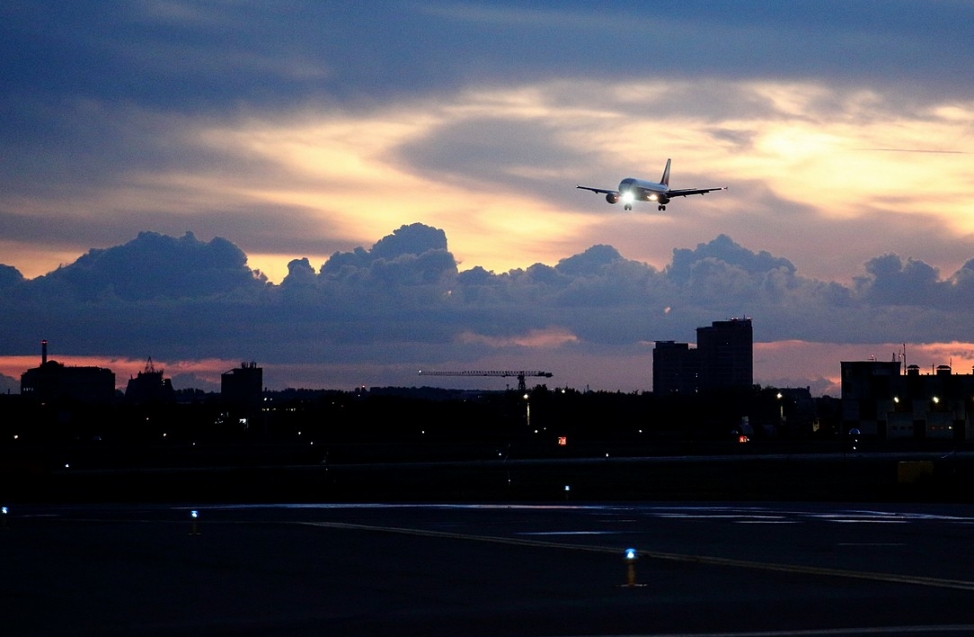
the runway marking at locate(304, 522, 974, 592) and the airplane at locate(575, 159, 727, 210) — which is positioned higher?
the airplane at locate(575, 159, 727, 210)

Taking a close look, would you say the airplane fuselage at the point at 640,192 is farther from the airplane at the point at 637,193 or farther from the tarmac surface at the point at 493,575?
the tarmac surface at the point at 493,575

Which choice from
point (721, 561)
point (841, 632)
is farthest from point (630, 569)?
point (841, 632)

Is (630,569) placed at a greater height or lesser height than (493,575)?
greater

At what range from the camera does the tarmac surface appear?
1648cm

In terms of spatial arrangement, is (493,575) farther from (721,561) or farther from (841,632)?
(841,632)

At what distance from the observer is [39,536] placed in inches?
1161

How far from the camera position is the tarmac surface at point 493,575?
54.1 ft

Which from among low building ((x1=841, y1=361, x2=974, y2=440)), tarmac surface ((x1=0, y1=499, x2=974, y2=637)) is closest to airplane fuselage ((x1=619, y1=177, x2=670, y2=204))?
tarmac surface ((x1=0, y1=499, x2=974, y2=637))

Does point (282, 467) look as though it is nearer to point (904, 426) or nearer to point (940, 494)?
point (940, 494)

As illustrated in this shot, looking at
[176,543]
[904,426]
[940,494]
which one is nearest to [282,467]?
[940,494]

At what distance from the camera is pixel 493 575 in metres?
21.5

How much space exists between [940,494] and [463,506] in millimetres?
18537

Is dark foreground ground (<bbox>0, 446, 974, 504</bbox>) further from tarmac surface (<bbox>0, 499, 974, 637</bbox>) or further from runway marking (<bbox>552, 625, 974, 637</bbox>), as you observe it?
runway marking (<bbox>552, 625, 974, 637</bbox>)

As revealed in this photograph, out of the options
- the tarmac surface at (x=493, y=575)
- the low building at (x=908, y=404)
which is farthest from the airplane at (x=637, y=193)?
the low building at (x=908, y=404)
